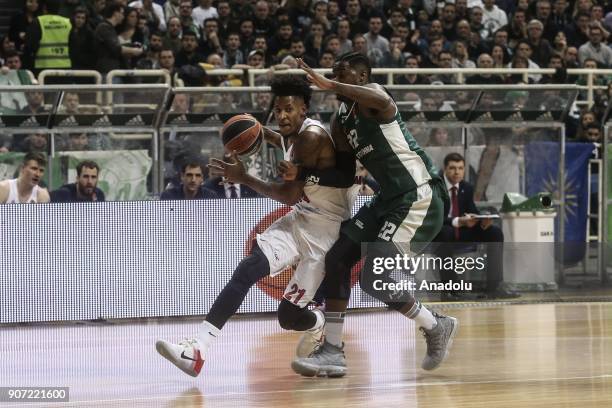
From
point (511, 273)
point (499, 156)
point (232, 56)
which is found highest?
point (232, 56)

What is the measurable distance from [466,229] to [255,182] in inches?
203

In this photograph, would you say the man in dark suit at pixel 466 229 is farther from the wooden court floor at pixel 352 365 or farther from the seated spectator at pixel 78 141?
the seated spectator at pixel 78 141

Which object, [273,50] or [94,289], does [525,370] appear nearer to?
[94,289]

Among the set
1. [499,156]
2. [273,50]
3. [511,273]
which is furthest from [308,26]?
[511,273]

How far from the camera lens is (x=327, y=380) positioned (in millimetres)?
7547

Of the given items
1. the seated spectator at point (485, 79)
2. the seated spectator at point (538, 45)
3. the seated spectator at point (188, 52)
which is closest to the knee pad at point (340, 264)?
the seated spectator at point (485, 79)

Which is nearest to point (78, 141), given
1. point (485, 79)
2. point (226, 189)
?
point (226, 189)

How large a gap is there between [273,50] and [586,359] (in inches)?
368

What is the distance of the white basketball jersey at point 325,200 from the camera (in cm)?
773

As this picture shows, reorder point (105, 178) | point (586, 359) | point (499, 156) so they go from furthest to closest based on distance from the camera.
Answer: point (499, 156) < point (105, 178) < point (586, 359)

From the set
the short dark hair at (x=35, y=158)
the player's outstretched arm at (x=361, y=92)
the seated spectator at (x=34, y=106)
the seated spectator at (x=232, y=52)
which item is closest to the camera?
the player's outstretched arm at (x=361, y=92)

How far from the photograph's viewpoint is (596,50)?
61.1 ft

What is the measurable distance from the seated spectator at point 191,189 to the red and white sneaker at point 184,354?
4.28 meters

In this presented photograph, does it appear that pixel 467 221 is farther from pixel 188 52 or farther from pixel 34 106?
pixel 188 52
